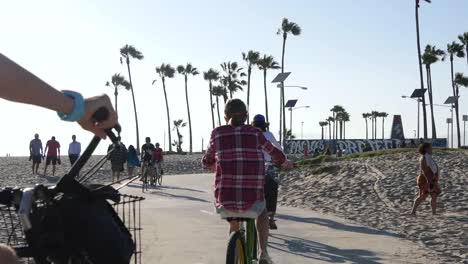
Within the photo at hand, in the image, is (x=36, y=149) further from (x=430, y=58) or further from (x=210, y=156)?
(x=430, y=58)

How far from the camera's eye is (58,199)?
2.49 m

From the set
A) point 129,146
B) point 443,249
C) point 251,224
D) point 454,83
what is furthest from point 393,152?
point 454,83

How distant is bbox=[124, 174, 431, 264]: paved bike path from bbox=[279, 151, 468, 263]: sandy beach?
528mm

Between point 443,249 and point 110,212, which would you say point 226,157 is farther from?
point 443,249

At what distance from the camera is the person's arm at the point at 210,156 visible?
6.30 meters

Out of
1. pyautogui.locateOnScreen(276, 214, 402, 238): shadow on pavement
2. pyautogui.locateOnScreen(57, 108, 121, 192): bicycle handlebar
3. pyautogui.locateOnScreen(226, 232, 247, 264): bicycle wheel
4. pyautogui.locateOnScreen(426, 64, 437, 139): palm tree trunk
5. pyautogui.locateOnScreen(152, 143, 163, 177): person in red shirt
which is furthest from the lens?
pyautogui.locateOnScreen(426, 64, 437, 139): palm tree trunk

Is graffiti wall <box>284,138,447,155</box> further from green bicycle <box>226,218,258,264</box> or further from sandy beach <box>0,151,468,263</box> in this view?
green bicycle <box>226,218,258,264</box>

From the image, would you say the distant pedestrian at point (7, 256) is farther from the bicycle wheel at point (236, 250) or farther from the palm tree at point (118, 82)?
the palm tree at point (118, 82)

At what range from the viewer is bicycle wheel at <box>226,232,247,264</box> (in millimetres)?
5720

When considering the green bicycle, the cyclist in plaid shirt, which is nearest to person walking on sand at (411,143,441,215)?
the green bicycle

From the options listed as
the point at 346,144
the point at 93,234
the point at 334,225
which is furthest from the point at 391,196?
the point at 346,144

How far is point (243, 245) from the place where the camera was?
19.7 feet

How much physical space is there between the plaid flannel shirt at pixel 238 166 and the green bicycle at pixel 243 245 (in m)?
0.19

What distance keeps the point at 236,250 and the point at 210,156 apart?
3.10ft
